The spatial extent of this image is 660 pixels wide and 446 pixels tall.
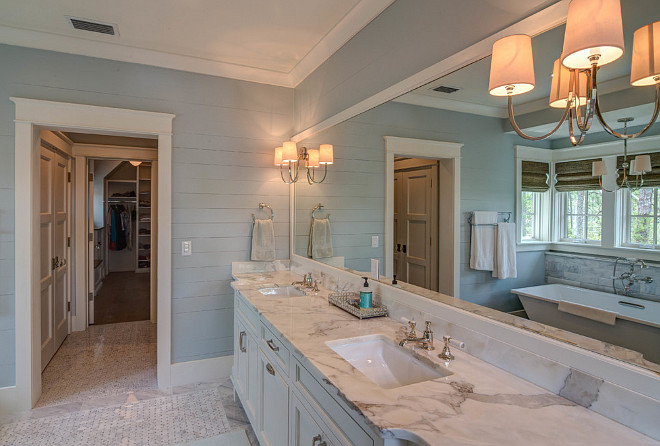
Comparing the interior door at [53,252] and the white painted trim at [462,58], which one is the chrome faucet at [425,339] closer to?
the white painted trim at [462,58]

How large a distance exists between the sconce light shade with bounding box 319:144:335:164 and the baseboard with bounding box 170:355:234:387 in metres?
1.89

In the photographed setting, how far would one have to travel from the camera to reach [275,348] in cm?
193

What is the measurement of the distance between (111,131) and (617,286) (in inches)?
127

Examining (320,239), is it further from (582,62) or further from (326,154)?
(582,62)

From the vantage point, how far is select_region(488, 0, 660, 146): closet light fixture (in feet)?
3.26

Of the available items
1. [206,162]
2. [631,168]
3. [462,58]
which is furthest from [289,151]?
[631,168]

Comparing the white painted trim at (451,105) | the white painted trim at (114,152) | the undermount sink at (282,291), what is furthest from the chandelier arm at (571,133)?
the white painted trim at (114,152)

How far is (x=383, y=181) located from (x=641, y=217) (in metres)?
1.36

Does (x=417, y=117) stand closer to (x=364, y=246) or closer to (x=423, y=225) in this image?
(x=423, y=225)

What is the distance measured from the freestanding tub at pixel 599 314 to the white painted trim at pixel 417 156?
374mm

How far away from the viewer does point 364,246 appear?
2.44m

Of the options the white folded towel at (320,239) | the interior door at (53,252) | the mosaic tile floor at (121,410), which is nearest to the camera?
the mosaic tile floor at (121,410)

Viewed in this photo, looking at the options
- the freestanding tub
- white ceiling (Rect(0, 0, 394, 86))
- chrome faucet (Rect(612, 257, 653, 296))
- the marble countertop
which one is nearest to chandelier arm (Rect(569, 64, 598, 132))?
chrome faucet (Rect(612, 257, 653, 296))

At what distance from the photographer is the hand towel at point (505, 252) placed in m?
1.48
